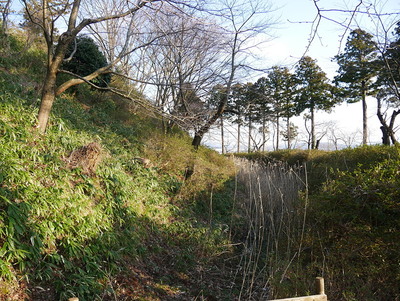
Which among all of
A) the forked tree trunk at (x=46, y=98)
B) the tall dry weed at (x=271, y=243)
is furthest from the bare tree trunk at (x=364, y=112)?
the forked tree trunk at (x=46, y=98)

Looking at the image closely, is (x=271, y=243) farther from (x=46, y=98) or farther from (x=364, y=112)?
(x=364, y=112)

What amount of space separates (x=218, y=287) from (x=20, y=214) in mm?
2672

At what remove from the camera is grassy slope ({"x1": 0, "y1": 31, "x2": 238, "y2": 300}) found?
2748 mm

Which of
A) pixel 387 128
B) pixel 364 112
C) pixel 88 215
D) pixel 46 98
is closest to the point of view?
pixel 88 215

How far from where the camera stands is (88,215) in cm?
361

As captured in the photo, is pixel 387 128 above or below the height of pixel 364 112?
below

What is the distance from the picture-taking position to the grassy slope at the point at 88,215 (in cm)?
275

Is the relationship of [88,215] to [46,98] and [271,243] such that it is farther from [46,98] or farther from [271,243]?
[271,243]

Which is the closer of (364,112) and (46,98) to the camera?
(46,98)

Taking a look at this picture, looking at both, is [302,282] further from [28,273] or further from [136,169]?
[136,169]

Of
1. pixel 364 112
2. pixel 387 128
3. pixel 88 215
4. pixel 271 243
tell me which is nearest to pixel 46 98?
pixel 88 215

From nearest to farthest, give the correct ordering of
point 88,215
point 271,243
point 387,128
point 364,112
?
point 88,215
point 271,243
point 387,128
point 364,112

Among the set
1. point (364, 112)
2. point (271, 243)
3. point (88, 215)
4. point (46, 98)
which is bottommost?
point (271, 243)

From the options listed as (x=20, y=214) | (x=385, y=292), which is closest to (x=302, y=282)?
(x=385, y=292)
